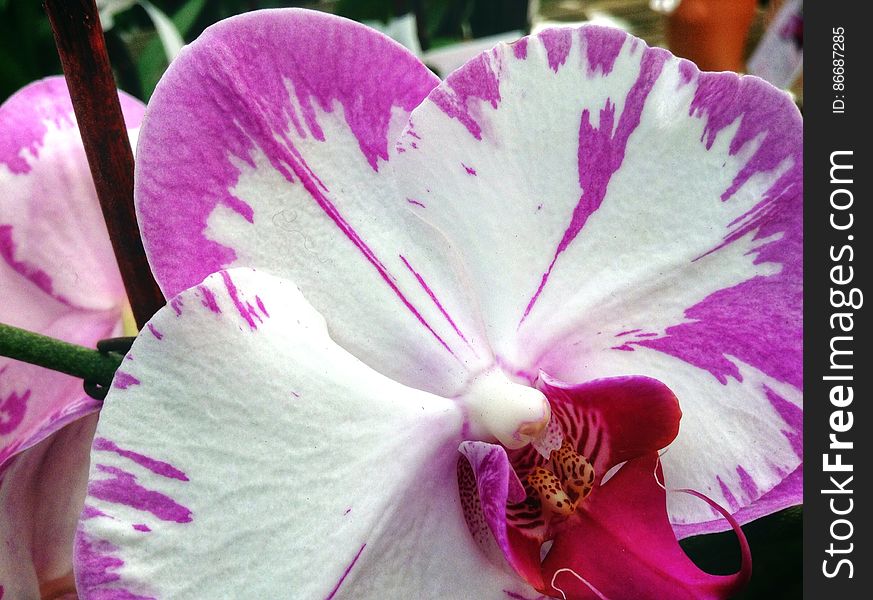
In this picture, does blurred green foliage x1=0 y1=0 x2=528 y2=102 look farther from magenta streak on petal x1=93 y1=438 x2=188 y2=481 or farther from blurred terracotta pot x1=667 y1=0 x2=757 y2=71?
magenta streak on petal x1=93 y1=438 x2=188 y2=481

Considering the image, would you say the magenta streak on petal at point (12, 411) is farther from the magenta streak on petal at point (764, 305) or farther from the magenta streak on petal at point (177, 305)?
the magenta streak on petal at point (764, 305)

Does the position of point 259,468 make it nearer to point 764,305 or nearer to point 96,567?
point 96,567

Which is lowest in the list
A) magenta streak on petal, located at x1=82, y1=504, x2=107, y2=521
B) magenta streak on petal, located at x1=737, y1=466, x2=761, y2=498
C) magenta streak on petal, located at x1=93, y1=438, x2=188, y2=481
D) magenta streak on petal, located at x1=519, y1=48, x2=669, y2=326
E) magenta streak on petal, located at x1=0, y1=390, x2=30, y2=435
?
magenta streak on petal, located at x1=737, y1=466, x2=761, y2=498

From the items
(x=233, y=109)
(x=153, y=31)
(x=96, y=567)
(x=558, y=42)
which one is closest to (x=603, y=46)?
(x=558, y=42)

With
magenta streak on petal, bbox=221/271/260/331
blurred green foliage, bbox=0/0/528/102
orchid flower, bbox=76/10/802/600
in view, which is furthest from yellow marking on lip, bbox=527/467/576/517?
blurred green foliage, bbox=0/0/528/102

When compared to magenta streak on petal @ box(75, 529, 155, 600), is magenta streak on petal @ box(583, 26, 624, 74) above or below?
above

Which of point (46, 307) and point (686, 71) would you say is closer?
point (686, 71)

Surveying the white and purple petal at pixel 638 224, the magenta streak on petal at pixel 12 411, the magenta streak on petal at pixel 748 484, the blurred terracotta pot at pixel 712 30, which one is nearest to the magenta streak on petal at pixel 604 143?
the white and purple petal at pixel 638 224
